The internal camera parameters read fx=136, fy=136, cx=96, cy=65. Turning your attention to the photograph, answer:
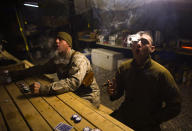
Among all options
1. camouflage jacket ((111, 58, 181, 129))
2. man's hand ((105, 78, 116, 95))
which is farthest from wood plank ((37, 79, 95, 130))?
camouflage jacket ((111, 58, 181, 129))

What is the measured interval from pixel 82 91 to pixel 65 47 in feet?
2.44

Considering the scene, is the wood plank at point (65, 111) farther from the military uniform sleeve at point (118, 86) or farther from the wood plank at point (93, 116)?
the military uniform sleeve at point (118, 86)

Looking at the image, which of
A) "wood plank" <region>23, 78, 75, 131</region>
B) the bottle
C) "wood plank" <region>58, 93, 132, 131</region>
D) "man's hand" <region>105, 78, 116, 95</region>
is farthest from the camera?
the bottle

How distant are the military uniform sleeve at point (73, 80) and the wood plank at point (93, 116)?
13 centimetres

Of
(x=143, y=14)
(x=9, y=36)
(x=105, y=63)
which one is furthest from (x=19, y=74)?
(x=9, y=36)

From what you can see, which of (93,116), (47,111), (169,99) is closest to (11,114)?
(47,111)

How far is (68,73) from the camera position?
208cm

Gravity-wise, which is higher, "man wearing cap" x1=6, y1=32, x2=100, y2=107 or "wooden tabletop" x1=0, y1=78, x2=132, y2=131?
"man wearing cap" x1=6, y1=32, x2=100, y2=107

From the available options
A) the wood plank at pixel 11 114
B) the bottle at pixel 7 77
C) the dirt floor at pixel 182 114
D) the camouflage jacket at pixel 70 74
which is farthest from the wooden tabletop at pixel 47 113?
the dirt floor at pixel 182 114

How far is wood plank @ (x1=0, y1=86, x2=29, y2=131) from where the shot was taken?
4.09ft

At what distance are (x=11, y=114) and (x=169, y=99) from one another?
164cm

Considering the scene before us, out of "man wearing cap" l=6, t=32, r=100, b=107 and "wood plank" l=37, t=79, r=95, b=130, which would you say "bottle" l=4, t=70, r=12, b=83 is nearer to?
"man wearing cap" l=6, t=32, r=100, b=107

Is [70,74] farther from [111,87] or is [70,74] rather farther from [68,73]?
[111,87]

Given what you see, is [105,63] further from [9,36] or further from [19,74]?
[9,36]
